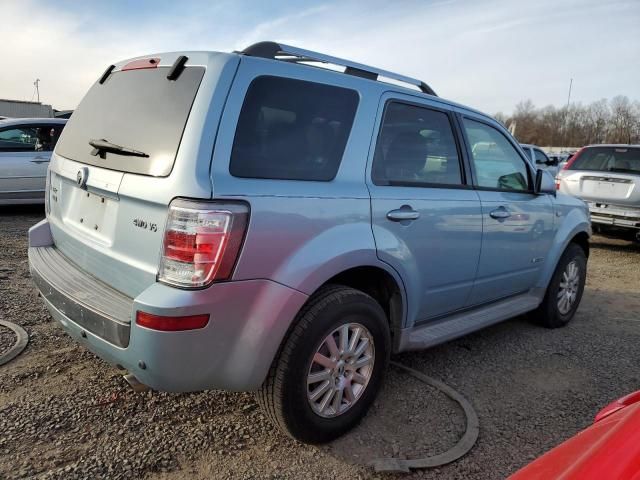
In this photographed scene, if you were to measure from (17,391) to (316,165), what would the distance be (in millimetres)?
2149

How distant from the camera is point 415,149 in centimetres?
321

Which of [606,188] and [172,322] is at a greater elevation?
[606,188]

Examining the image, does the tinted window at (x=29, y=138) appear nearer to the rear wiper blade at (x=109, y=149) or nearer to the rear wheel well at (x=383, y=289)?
the rear wiper blade at (x=109, y=149)

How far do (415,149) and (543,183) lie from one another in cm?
153

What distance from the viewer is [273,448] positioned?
2619 mm

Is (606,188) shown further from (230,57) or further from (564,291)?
(230,57)

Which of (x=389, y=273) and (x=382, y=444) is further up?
(x=389, y=273)

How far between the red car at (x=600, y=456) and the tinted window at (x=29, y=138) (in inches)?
335

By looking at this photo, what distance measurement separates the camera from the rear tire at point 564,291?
461 cm

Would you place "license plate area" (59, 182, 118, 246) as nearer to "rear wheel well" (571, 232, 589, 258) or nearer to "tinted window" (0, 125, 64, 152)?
"rear wheel well" (571, 232, 589, 258)

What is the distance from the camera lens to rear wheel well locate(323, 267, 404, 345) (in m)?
2.90

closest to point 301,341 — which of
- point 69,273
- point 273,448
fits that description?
point 273,448

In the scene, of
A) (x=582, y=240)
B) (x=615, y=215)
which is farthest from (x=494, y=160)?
(x=615, y=215)

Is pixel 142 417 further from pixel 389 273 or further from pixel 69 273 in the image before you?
pixel 389 273
